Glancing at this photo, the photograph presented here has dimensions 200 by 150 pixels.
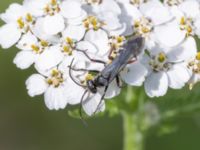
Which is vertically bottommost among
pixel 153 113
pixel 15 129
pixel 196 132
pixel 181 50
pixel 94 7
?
pixel 196 132

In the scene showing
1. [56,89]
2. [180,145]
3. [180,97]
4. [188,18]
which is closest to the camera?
[56,89]

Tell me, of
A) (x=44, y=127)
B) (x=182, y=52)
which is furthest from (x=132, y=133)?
(x=44, y=127)

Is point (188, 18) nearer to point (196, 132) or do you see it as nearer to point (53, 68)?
point (53, 68)

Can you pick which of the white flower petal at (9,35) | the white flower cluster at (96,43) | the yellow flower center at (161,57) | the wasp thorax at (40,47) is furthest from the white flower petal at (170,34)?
the white flower petal at (9,35)

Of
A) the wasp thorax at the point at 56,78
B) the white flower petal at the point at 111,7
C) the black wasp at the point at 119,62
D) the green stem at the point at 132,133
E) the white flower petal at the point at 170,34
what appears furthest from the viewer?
the green stem at the point at 132,133

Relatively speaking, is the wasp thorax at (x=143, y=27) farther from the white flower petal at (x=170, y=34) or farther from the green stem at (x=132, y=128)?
the green stem at (x=132, y=128)

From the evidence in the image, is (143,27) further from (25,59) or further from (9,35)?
(9,35)

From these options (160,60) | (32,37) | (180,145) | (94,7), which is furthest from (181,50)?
(180,145)
